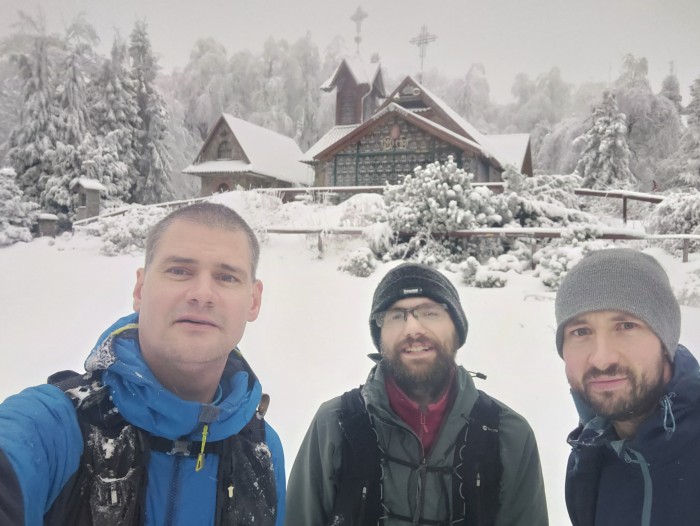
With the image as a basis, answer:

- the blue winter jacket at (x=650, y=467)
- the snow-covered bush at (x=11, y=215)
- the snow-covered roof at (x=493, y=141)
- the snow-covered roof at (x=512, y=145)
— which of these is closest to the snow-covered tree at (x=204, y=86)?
the snow-covered roof at (x=493, y=141)

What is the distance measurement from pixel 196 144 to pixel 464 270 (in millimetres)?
25797

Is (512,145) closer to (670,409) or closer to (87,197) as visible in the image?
(87,197)

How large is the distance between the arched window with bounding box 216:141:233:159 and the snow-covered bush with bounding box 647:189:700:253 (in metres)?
18.9

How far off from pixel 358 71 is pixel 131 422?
2516cm

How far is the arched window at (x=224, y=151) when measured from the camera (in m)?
23.5

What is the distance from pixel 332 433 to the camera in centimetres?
213

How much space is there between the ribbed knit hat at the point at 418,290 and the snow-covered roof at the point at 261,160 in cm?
2090

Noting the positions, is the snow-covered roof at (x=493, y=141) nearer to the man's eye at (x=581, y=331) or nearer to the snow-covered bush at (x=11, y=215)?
the snow-covered bush at (x=11, y=215)

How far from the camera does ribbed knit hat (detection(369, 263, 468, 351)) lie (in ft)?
7.63

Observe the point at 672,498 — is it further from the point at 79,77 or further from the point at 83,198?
the point at 79,77

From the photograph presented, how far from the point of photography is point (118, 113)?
21.4 meters

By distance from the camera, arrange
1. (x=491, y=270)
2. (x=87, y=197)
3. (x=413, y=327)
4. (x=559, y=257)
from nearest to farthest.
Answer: (x=413, y=327) < (x=559, y=257) < (x=491, y=270) < (x=87, y=197)

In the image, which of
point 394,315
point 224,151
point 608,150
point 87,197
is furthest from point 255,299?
point 608,150

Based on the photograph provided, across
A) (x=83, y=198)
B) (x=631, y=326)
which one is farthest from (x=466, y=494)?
(x=83, y=198)
